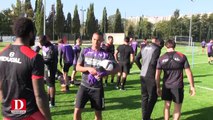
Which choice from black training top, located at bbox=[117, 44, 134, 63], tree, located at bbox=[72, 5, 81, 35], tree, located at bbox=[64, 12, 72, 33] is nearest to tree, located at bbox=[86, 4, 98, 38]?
tree, located at bbox=[72, 5, 81, 35]

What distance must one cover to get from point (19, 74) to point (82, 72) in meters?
2.72

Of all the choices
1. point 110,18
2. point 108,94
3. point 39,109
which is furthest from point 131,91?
point 110,18

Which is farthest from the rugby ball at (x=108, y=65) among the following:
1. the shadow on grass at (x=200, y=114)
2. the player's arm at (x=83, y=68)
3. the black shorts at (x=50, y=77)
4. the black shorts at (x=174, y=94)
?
the black shorts at (x=50, y=77)

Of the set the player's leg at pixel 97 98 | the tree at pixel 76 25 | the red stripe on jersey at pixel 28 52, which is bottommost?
the player's leg at pixel 97 98

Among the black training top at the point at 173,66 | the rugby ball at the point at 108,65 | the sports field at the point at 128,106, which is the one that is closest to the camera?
the rugby ball at the point at 108,65

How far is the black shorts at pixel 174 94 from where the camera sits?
24.0 ft

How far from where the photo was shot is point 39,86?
11.9ft

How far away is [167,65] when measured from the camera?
732cm

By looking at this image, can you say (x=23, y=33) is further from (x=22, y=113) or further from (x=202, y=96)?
(x=202, y=96)

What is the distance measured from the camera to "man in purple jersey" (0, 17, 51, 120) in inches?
141

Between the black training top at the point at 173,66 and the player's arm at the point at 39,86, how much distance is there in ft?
13.4

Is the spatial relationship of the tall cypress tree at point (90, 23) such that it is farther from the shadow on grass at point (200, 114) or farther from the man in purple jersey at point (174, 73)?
the man in purple jersey at point (174, 73)

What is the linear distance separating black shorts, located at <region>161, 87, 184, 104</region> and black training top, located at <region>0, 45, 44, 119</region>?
13.9 ft

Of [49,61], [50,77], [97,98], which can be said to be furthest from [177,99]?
[49,61]
